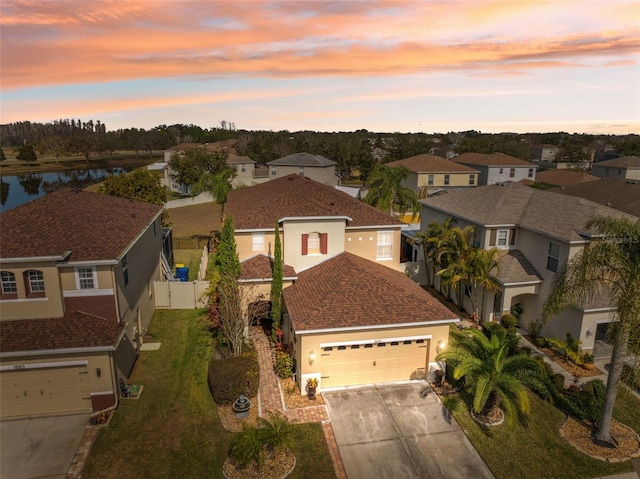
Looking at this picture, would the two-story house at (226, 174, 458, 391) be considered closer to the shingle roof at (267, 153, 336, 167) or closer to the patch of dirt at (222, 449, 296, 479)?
the patch of dirt at (222, 449, 296, 479)

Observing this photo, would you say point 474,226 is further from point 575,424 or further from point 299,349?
point 299,349

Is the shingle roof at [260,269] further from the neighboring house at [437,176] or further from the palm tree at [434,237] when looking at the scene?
the neighboring house at [437,176]

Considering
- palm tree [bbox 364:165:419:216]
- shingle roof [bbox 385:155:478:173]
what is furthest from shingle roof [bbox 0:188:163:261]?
shingle roof [bbox 385:155:478:173]

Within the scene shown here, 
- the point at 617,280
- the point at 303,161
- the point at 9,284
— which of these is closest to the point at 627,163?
the point at 303,161

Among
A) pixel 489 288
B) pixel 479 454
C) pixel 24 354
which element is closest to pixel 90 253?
pixel 24 354

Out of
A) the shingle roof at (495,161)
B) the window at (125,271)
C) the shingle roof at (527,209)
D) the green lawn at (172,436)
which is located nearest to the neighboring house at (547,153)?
the shingle roof at (495,161)

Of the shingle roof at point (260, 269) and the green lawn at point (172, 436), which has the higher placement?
the shingle roof at point (260, 269)

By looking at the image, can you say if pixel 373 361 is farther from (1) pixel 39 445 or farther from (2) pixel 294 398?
(1) pixel 39 445
